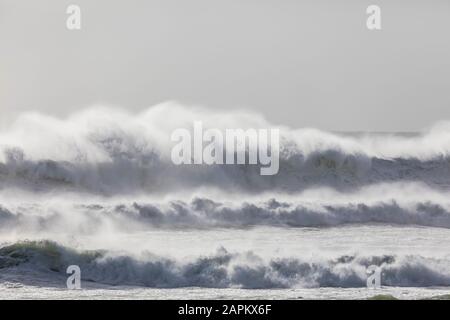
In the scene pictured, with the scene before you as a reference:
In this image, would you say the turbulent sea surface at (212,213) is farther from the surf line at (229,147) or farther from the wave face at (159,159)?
the surf line at (229,147)

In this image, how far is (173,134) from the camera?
27.2 m

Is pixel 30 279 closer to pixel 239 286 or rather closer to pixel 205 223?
pixel 239 286

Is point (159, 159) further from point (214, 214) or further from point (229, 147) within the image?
point (214, 214)

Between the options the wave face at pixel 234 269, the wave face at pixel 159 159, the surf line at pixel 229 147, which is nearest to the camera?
the wave face at pixel 234 269

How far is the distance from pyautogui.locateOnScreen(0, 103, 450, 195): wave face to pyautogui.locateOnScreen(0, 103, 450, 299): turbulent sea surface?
0.14ft

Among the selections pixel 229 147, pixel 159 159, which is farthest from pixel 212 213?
pixel 229 147

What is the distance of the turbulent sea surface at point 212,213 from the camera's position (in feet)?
58.6

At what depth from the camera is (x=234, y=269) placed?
59.2 ft

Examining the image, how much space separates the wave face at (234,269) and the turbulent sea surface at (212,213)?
0.11 ft

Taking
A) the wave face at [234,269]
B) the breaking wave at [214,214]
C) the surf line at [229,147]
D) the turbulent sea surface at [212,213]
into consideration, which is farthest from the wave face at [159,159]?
the wave face at [234,269]

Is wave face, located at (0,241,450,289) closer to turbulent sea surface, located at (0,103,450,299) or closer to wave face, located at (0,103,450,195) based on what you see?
turbulent sea surface, located at (0,103,450,299)

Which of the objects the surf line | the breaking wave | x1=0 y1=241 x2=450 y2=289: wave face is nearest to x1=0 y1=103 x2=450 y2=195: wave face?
the surf line
